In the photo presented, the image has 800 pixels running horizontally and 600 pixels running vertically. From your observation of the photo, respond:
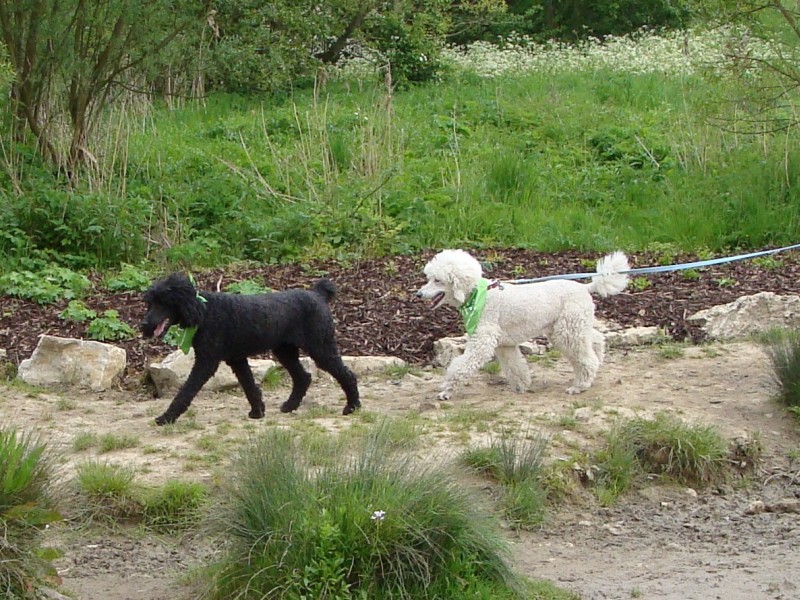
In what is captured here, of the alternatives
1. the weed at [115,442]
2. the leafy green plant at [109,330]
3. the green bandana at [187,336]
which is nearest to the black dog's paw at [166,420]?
the weed at [115,442]

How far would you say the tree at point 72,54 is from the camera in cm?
1220

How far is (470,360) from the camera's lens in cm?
777

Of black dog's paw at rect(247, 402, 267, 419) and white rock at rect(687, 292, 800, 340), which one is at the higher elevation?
white rock at rect(687, 292, 800, 340)

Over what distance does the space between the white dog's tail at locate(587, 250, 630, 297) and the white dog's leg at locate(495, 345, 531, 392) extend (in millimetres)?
765

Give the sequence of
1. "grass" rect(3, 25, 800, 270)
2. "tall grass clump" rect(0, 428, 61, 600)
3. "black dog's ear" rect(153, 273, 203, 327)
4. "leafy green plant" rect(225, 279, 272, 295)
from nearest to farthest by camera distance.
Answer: "tall grass clump" rect(0, 428, 61, 600)
"black dog's ear" rect(153, 273, 203, 327)
"leafy green plant" rect(225, 279, 272, 295)
"grass" rect(3, 25, 800, 270)

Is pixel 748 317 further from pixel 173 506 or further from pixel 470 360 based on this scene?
pixel 173 506

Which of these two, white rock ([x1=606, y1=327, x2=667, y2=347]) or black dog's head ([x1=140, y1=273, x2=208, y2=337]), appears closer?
black dog's head ([x1=140, y1=273, x2=208, y2=337])

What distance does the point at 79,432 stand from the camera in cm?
710

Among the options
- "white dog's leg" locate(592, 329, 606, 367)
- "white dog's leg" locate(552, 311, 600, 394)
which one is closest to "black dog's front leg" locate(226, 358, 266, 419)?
"white dog's leg" locate(552, 311, 600, 394)

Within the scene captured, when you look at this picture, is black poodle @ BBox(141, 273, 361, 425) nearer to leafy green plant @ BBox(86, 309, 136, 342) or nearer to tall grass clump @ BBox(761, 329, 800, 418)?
leafy green plant @ BBox(86, 309, 136, 342)

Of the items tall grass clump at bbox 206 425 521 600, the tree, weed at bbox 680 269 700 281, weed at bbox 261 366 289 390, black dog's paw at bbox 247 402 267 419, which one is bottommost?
weed at bbox 261 366 289 390

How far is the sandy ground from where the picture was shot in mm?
5320

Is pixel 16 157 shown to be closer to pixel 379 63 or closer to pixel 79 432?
pixel 79 432

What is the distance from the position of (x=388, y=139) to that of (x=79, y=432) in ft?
23.4
